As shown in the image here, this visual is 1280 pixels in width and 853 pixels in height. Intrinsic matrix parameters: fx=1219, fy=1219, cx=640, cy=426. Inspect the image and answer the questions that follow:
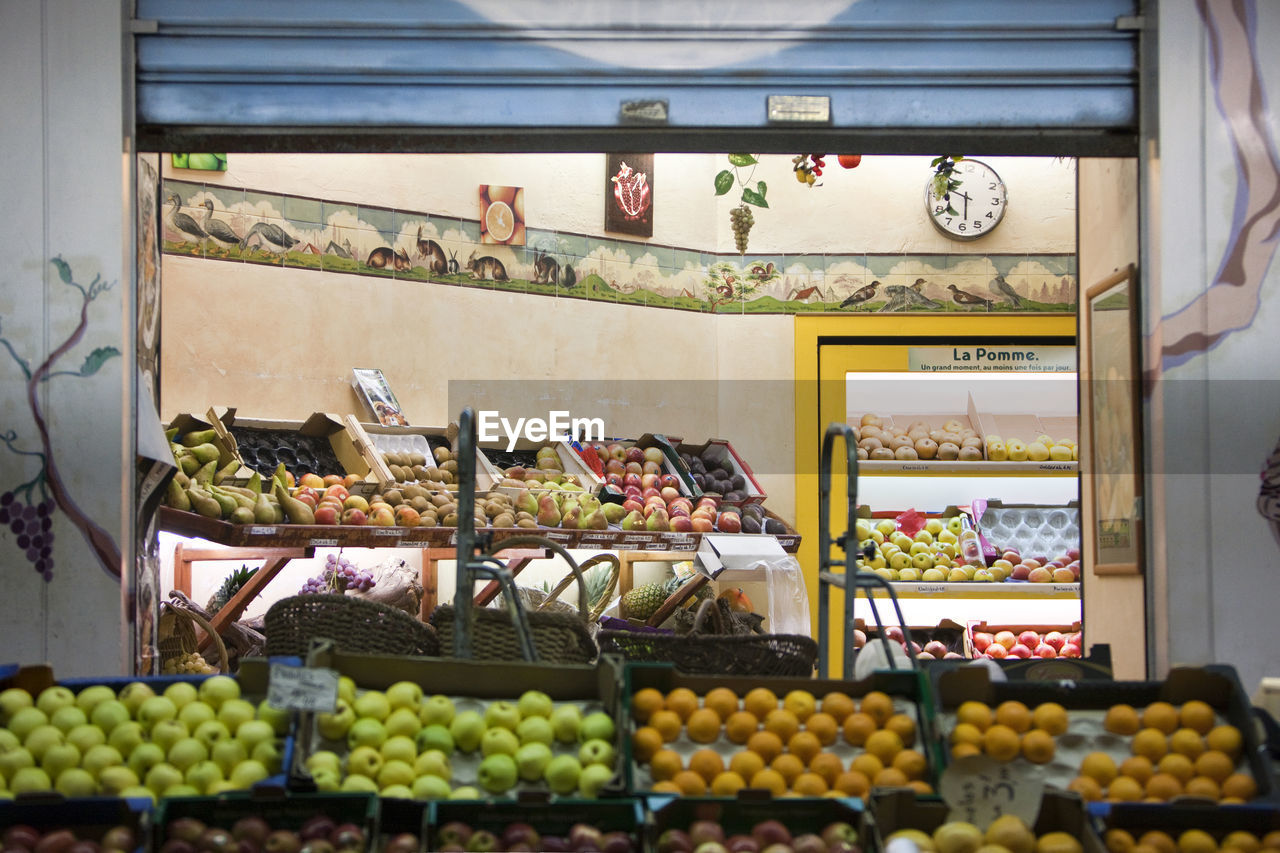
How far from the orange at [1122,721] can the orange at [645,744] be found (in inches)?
43.5

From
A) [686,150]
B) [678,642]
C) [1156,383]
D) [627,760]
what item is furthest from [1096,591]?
[627,760]

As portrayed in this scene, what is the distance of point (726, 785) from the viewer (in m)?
2.73

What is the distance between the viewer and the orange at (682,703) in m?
2.94

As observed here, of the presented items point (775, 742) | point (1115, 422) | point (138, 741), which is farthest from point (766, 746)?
point (1115, 422)

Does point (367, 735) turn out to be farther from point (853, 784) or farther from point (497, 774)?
point (853, 784)

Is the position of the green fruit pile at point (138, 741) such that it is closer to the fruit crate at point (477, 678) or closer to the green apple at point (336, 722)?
the green apple at point (336, 722)

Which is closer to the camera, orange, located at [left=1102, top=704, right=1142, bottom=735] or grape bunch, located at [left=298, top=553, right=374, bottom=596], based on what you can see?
orange, located at [left=1102, top=704, right=1142, bottom=735]

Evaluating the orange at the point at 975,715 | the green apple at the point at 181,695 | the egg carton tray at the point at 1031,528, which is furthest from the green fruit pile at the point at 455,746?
the egg carton tray at the point at 1031,528

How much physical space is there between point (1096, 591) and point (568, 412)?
421 centimetres

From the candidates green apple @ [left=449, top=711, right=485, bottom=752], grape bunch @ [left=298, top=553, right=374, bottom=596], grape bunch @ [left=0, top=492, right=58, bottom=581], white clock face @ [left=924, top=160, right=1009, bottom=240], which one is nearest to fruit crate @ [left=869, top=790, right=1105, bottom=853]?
green apple @ [left=449, top=711, right=485, bottom=752]

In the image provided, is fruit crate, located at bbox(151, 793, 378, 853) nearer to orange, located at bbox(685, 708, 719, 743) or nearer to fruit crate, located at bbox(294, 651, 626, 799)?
fruit crate, located at bbox(294, 651, 626, 799)

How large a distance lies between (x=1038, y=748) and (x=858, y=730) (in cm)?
41

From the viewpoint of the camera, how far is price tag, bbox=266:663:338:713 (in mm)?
2605

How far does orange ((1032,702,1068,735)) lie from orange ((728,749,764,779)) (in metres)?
0.70
